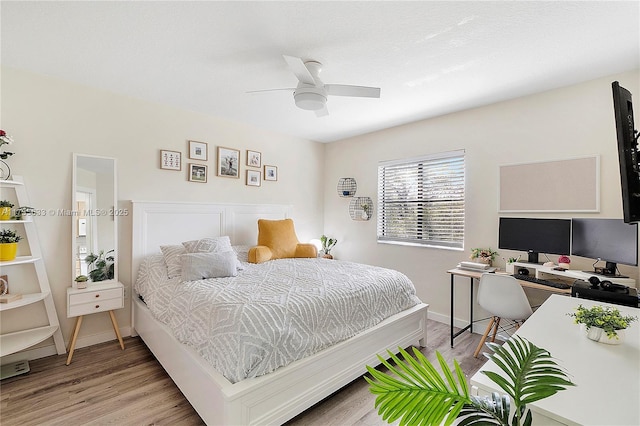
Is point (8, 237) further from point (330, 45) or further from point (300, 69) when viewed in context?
point (330, 45)

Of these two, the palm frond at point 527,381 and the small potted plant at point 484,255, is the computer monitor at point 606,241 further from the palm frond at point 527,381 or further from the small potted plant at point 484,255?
the palm frond at point 527,381

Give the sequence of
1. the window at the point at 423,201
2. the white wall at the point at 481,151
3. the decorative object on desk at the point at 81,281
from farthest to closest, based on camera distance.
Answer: the window at the point at 423,201 → the decorative object on desk at the point at 81,281 → the white wall at the point at 481,151

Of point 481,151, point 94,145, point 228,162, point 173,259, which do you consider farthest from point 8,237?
point 481,151

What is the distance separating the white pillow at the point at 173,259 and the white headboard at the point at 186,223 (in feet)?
1.17

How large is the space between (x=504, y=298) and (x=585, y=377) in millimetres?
1740

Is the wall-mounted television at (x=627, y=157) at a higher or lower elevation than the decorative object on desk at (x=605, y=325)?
higher

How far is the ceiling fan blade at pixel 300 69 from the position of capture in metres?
1.91

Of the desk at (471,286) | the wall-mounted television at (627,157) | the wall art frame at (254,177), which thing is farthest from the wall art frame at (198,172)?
the wall-mounted television at (627,157)

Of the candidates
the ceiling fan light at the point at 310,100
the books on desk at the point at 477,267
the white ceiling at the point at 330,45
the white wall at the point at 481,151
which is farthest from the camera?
the books on desk at the point at 477,267

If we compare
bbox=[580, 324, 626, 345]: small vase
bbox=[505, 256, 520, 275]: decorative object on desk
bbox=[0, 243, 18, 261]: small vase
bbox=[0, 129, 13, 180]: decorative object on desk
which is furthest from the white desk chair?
bbox=[0, 129, 13, 180]: decorative object on desk

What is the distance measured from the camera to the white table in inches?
28.9

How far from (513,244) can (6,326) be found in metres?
4.67

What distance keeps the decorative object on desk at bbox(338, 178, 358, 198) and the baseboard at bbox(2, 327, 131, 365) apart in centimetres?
330

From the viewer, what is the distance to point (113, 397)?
2082 millimetres
